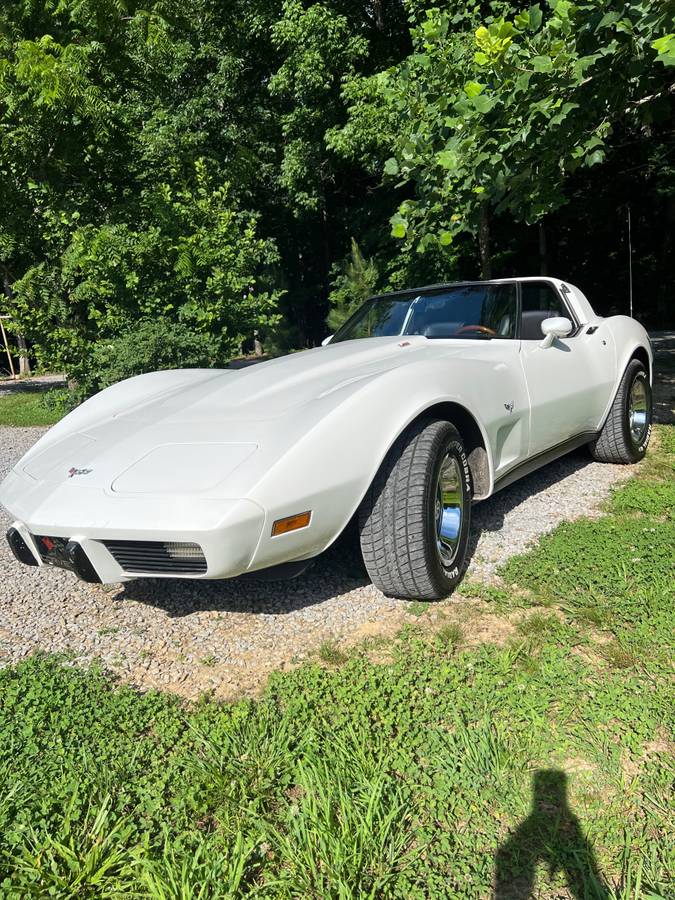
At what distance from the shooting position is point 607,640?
7.27ft

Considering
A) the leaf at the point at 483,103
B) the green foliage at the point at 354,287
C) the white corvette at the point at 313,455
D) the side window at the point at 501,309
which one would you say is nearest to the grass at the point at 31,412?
the white corvette at the point at 313,455

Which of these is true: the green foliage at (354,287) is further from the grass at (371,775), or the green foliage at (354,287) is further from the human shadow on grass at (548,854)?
the human shadow on grass at (548,854)

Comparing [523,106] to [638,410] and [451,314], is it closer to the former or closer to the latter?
[451,314]

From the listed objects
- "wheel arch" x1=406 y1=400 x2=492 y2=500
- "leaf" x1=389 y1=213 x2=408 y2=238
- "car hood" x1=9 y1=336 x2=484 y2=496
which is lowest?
"wheel arch" x1=406 y1=400 x2=492 y2=500

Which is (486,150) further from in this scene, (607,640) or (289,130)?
(289,130)

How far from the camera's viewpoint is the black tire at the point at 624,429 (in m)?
4.35

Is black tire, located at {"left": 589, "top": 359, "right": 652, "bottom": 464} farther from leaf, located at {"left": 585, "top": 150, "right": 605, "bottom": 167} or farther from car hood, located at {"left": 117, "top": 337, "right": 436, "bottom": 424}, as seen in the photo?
car hood, located at {"left": 117, "top": 337, "right": 436, "bottom": 424}

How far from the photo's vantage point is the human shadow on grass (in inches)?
51.1

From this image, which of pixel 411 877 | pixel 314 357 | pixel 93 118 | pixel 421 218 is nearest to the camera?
pixel 411 877

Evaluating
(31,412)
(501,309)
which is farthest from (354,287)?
(501,309)

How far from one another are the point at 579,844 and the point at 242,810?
2.56 ft

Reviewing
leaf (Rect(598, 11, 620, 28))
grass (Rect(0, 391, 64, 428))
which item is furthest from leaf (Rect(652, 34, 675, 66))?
grass (Rect(0, 391, 64, 428))

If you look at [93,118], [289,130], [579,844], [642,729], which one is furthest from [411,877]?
[289,130]

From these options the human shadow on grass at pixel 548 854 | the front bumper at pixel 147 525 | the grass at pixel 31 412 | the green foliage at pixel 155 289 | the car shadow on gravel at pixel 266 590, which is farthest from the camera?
the grass at pixel 31 412
